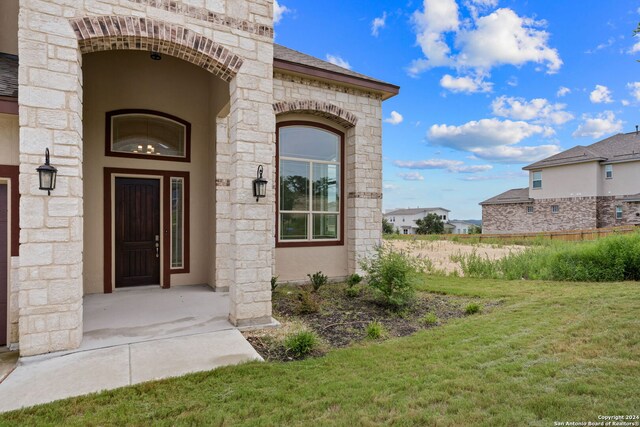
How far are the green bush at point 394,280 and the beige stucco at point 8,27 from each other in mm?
6855

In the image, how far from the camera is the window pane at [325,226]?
7.82 meters

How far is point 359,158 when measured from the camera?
779 centimetres

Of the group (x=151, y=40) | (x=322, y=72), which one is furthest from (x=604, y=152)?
(x=151, y=40)

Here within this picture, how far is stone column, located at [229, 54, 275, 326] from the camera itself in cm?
471

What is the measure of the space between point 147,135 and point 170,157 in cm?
64

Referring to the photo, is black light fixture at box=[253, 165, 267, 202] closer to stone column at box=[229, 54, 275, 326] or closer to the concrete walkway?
stone column at box=[229, 54, 275, 326]

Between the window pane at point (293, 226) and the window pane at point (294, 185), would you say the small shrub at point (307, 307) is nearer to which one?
the window pane at point (293, 226)

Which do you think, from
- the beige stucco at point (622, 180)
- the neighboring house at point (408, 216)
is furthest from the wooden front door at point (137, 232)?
the neighboring house at point (408, 216)

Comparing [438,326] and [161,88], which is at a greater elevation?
[161,88]

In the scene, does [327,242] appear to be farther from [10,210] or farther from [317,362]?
[10,210]

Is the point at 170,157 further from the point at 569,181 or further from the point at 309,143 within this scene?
the point at 569,181

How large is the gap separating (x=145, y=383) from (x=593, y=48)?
53.4 ft

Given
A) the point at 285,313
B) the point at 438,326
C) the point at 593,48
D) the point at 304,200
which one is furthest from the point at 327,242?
the point at 593,48

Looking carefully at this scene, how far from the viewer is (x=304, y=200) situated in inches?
304
